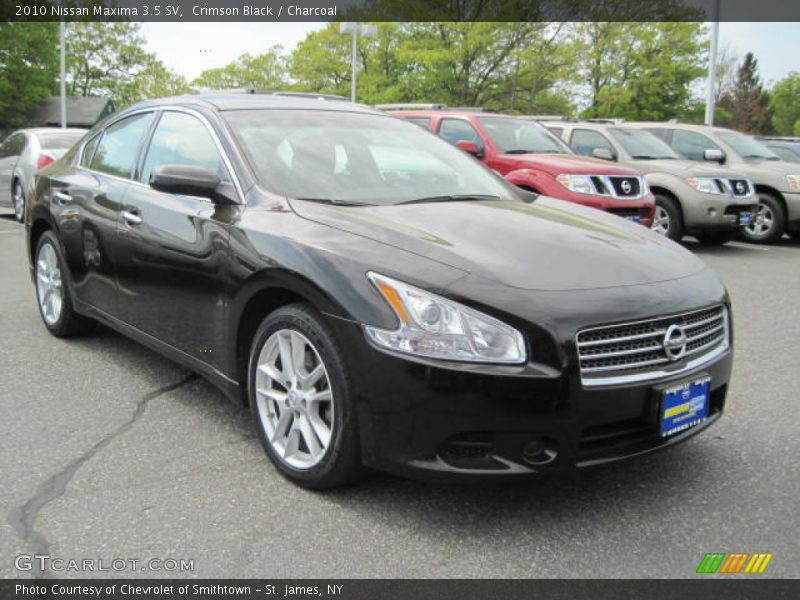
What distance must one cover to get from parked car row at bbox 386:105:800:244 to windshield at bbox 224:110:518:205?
4.22m

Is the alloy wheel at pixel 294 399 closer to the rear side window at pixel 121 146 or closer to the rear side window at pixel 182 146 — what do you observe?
the rear side window at pixel 182 146

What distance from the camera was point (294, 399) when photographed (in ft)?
10.5

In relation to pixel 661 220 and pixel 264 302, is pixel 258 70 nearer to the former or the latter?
pixel 661 220

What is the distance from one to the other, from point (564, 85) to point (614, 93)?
102 inches

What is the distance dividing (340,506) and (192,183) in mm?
1557

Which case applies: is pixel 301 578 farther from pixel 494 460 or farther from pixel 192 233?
pixel 192 233

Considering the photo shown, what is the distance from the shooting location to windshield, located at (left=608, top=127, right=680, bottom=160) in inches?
469

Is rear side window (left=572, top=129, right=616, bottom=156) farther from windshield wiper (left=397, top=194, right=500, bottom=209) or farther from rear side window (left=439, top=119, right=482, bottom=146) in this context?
windshield wiper (left=397, top=194, right=500, bottom=209)

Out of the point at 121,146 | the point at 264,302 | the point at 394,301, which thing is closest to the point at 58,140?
the point at 121,146

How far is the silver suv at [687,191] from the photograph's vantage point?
10.9m

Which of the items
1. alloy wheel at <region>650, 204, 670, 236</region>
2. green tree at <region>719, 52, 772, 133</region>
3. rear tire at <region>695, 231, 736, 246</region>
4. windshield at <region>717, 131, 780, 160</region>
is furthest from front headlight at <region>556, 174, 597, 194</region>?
green tree at <region>719, 52, 772, 133</region>

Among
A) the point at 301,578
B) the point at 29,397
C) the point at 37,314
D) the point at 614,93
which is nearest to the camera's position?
the point at 301,578

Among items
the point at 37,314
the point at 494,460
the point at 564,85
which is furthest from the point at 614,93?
the point at 494,460

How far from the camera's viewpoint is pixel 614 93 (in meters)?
39.5
